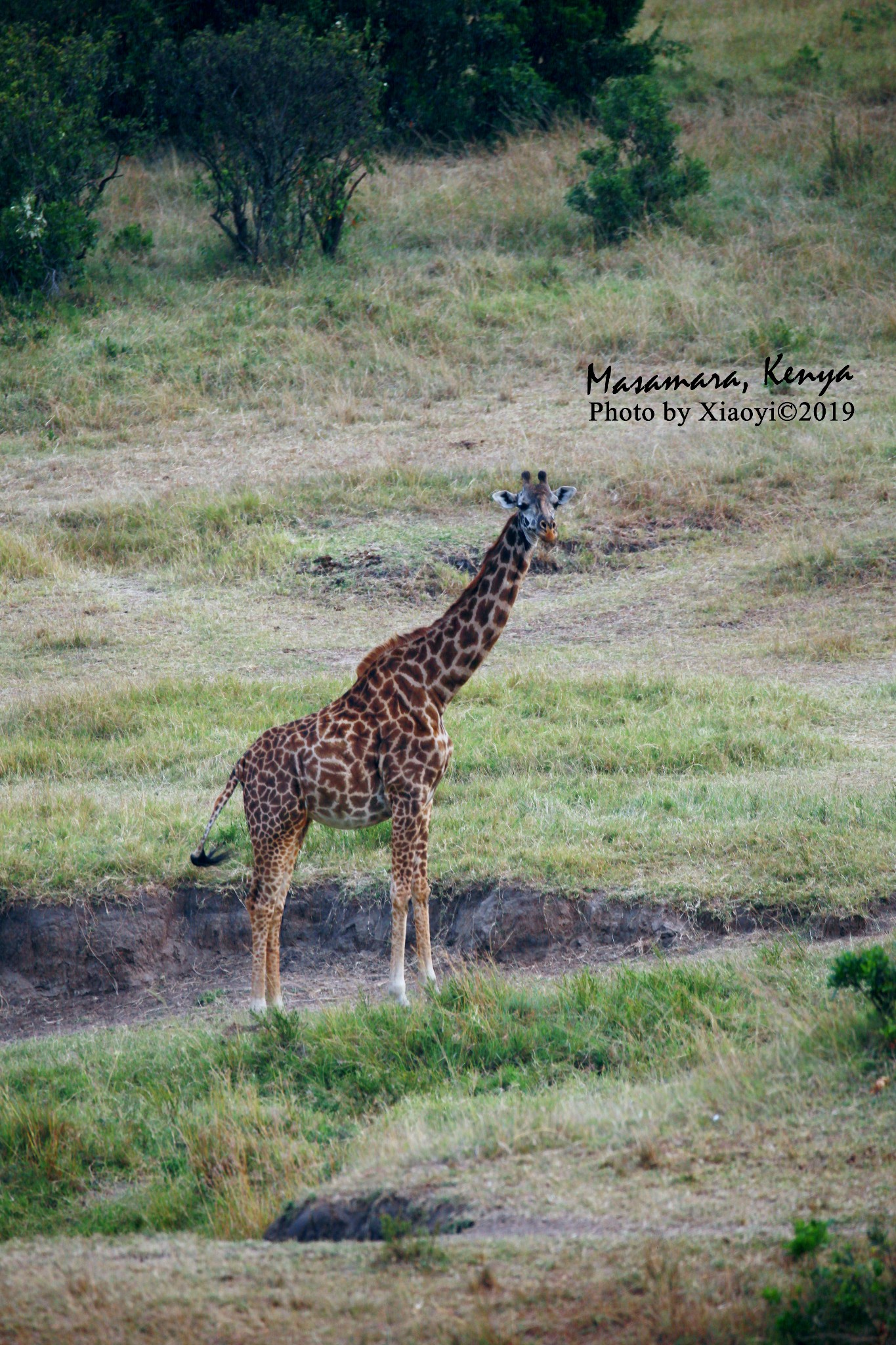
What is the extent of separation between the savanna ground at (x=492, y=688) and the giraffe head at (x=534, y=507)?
2.00 m

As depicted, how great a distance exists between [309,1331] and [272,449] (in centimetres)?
1370

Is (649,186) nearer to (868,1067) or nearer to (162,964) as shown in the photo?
(162,964)

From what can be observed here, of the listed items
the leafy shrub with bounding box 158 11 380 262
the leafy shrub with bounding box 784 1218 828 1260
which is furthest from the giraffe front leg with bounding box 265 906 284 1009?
the leafy shrub with bounding box 158 11 380 262

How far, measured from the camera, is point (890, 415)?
16.9 metres

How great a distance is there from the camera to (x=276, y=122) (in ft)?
65.4

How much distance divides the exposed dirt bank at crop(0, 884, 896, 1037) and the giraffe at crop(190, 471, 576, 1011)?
714mm

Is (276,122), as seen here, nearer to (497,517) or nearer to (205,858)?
(497,517)

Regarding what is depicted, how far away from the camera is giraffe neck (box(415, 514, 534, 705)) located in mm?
7676

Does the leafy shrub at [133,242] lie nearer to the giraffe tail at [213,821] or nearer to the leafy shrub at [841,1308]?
the giraffe tail at [213,821]

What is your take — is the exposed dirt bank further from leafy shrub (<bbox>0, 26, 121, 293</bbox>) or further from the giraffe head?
leafy shrub (<bbox>0, 26, 121, 293</bbox>)

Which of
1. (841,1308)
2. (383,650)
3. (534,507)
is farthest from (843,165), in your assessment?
(841,1308)

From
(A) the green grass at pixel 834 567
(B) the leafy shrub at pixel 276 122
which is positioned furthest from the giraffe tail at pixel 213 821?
(B) the leafy shrub at pixel 276 122

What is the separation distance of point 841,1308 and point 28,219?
18.3m

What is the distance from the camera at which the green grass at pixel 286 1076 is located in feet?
20.1
